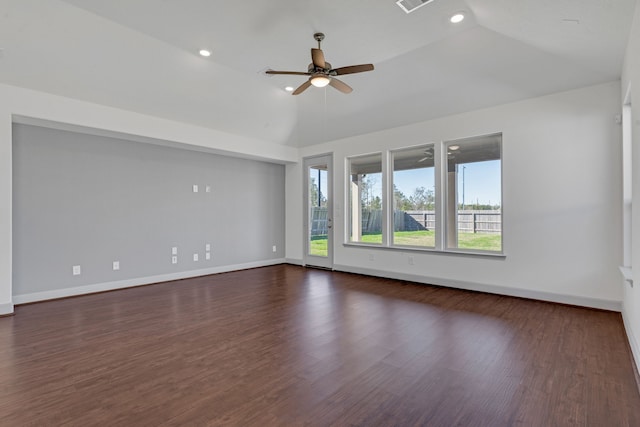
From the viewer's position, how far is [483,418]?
6.00ft

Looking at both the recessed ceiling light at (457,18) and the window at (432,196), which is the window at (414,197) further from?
the recessed ceiling light at (457,18)

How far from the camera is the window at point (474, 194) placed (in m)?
4.76

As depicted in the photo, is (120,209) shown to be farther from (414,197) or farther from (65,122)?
(414,197)

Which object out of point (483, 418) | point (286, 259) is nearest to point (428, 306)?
point (483, 418)

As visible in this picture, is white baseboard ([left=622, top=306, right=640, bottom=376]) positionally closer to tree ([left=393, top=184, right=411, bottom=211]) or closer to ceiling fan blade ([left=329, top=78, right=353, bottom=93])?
tree ([left=393, top=184, right=411, bottom=211])

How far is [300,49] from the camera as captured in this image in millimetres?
3998

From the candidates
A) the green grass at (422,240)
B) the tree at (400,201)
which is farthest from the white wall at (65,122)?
the tree at (400,201)

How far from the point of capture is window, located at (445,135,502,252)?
15.6ft

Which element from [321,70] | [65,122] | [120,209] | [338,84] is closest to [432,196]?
[338,84]

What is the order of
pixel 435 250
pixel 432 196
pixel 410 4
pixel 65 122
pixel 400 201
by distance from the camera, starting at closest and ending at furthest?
pixel 410 4
pixel 65 122
pixel 435 250
pixel 432 196
pixel 400 201

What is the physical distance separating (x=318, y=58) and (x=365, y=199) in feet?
11.7

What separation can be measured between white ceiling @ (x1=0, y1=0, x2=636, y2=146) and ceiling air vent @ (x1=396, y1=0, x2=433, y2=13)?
0.32 feet

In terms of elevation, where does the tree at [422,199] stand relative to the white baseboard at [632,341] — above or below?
above

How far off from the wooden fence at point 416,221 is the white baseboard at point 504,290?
2.70ft
